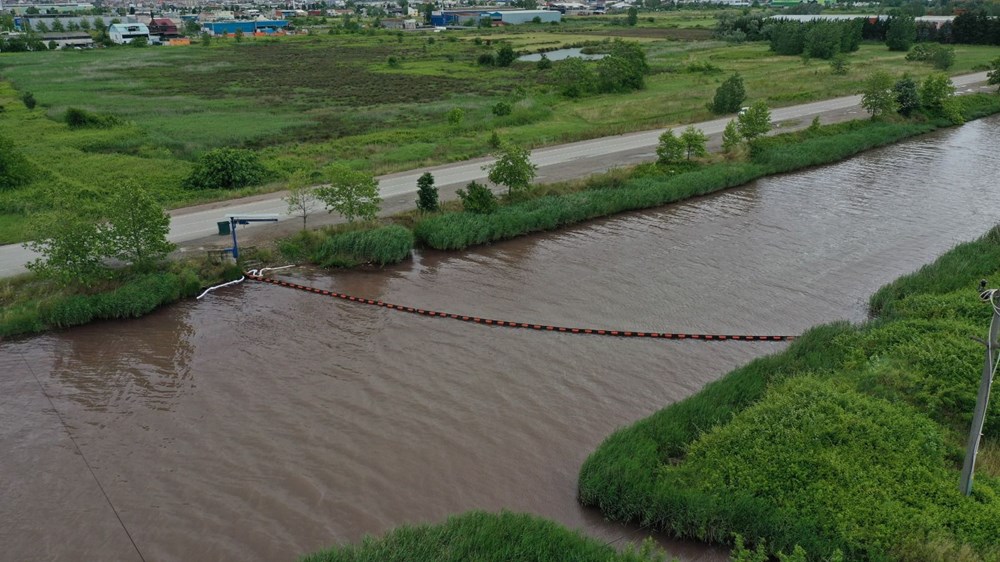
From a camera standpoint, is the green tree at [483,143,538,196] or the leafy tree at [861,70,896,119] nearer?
the green tree at [483,143,538,196]

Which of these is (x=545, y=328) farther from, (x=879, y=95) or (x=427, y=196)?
(x=879, y=95)

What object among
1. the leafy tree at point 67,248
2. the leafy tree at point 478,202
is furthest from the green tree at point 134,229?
the leafy tree at point 478,202

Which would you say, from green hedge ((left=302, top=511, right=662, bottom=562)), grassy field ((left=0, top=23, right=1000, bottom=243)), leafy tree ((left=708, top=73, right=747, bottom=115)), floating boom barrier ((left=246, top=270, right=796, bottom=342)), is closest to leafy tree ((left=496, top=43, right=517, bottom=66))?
grassy field ((left=0, top=23, right=1000, bottom=243))

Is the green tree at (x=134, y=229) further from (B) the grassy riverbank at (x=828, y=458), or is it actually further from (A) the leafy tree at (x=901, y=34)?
(A) the leafy tree at (x=901, y=34)

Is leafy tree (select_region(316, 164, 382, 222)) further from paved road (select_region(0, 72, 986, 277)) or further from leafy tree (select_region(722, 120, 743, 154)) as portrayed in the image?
leafy tree (select_region(722, 120, 743, 154))

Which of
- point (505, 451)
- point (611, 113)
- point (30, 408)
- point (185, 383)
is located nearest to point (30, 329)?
point (30, 408)

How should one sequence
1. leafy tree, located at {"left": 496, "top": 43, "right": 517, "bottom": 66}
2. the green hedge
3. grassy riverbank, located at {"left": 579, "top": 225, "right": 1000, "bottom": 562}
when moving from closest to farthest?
the green hedge < grassy riverbank, located at {"left": 579, "top": 225, "right": 1000, "bottom": 562} < leafy tree, located at {"left": 496, "top": 43, "right": 517, "bottom": 66}

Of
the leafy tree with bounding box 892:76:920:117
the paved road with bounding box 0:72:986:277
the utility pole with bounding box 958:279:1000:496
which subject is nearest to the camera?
the utility pole with bounding box 958:279:1000:496
